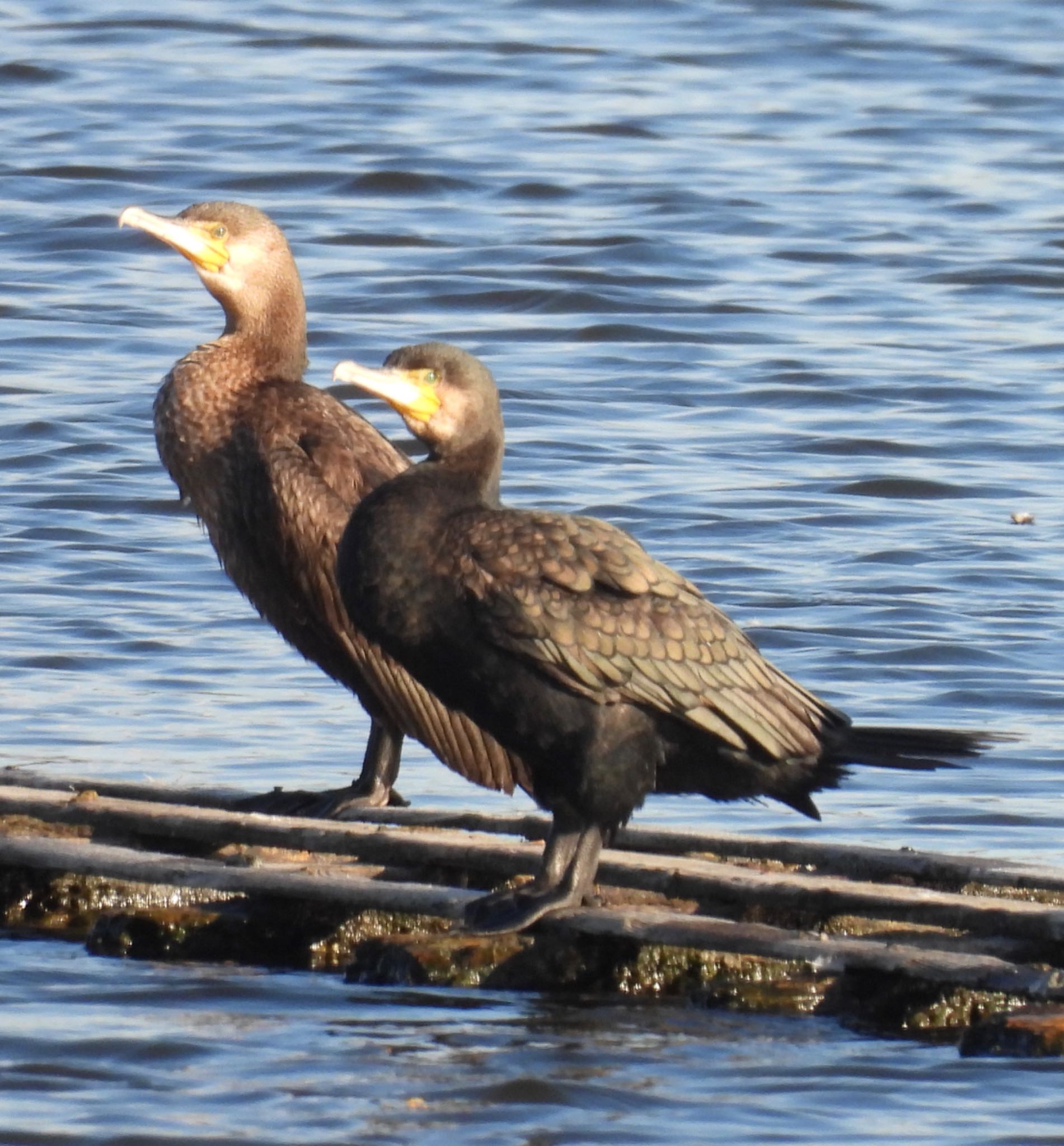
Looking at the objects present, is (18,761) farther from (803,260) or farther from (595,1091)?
(803,260)

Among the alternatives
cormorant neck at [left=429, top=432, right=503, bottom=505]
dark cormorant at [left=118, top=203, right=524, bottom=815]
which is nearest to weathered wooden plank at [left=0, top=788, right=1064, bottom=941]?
dark cormorant at [left=118, top=203, right=524, bottom=815]

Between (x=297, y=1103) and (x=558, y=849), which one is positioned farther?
(x=558, y=849)

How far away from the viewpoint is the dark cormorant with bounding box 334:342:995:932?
18.0ft

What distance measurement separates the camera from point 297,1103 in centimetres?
491

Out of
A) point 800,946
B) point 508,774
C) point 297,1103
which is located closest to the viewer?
point 297,1103

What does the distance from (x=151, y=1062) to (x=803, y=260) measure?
36.6 feet

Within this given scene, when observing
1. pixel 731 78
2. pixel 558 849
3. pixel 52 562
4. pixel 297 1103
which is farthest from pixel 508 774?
pixel 731 78

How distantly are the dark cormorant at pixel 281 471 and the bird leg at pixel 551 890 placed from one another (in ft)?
2.47

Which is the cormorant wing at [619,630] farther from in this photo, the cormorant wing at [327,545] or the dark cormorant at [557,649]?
the cormorant wing at [327,545]

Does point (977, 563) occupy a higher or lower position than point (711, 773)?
lower

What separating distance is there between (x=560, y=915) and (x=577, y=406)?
7405mm

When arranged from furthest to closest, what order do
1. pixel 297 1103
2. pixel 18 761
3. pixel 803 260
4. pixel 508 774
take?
pixel 803 260 < pixel 18 761 < pixel 508 774 < pixel 297 1103

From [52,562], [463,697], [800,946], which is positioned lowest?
[52,562]

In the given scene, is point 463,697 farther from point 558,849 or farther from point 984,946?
point 984,946
